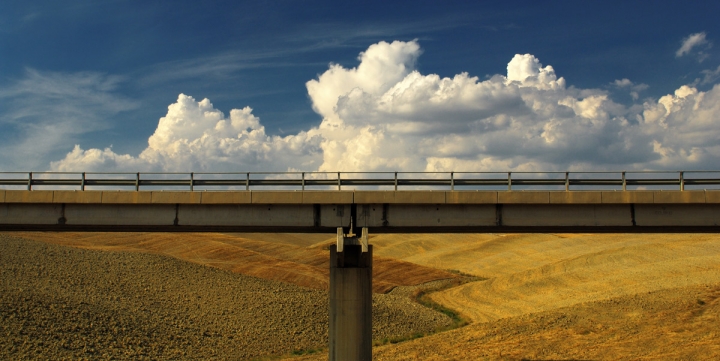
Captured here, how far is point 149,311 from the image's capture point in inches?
1373

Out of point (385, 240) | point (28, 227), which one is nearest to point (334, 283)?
point (28, 227)

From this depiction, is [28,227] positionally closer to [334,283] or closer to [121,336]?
[121,336]

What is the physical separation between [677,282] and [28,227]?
4668 centimetres

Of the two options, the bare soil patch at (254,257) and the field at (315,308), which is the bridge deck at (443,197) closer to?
the field at (315,308)

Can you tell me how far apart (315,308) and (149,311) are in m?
11.3

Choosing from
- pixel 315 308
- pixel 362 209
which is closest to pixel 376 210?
pixel 362 209

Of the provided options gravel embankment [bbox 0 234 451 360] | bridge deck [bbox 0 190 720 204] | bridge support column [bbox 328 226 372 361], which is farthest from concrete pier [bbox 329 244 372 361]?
gravel embankment [bbox 0 234 451 360]

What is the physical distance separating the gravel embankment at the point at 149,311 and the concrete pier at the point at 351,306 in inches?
445

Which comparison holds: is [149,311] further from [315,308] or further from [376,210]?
[376,210]

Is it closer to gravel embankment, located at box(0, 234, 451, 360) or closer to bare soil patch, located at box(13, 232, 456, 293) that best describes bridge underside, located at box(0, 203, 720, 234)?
gravel embankment, located at box(0, 234, 451, 360)

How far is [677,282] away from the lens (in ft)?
144

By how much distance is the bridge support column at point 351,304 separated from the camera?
21.6 metres

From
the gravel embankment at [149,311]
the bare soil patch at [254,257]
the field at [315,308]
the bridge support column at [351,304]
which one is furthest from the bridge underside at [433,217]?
the bare soil patch at [254,257]

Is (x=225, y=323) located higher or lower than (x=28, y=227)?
lower
